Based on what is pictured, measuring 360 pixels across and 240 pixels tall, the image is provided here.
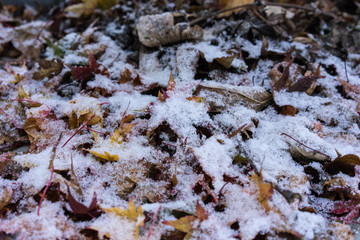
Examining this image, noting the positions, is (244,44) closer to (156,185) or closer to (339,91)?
(339,91)

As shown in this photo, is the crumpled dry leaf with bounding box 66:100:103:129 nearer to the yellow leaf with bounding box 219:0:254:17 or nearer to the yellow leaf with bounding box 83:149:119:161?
the yellow leaf with bounding box 83:149:119:161

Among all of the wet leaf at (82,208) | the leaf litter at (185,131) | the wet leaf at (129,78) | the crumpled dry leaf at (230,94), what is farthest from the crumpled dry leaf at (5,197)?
the crumpled dry leaf at (230,94)

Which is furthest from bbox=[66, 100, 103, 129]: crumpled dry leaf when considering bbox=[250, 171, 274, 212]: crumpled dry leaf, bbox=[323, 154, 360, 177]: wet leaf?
bbox=[323, 154, 360, 177]: wet leaf

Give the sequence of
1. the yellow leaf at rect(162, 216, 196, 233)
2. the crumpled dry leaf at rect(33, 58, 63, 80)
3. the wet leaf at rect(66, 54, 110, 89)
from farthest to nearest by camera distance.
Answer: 1. the crumpled dry leaf at rect(33, 58, 63, 80)
2. the wet leaf at rect(66, 54, 110, 89)
3. the yellow leaf at rect(162, 216, 196, 233)

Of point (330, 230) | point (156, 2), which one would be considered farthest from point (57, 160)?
point (156, 2)

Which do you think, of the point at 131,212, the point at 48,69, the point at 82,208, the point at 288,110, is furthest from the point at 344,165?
the point at 48,69

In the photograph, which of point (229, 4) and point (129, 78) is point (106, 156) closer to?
point (129, 78)
